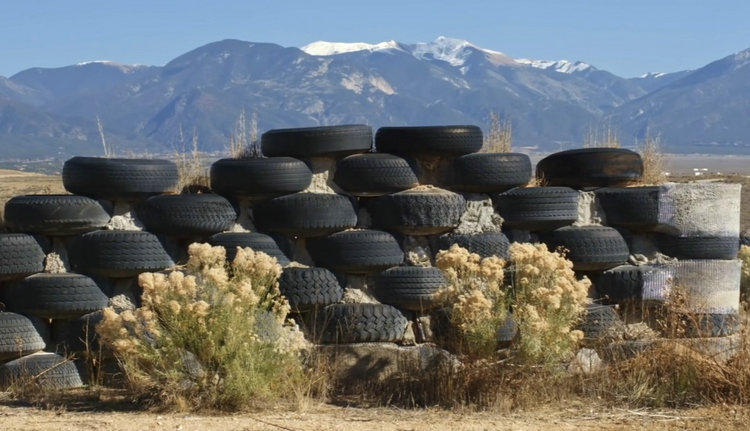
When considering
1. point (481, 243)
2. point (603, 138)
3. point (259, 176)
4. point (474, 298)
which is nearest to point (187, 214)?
point (259, 176)

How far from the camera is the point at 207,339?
7.76m

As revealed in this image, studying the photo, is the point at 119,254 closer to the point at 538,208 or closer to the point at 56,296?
the point at 56,296

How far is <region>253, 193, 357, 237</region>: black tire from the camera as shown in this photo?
9.37 metres

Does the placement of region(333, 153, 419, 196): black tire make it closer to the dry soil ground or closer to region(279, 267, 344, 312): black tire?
region(279, 267, 344, 312): black tire

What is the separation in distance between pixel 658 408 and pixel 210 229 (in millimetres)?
3804

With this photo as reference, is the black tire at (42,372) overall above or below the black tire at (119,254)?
below

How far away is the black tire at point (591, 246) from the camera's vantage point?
9672 millimetres

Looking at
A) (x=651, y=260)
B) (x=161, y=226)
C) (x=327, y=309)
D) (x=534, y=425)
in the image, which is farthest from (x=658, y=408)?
(x=161, y=226)

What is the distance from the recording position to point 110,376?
928 centimetres

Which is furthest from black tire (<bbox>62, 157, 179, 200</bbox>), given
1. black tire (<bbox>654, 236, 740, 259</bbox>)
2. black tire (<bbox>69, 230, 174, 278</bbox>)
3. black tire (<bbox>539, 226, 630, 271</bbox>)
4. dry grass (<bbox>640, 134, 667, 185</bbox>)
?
dry grass (<bbox>640, 134, 667, 185</bbox>)

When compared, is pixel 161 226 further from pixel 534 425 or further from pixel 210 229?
pixel 534 425

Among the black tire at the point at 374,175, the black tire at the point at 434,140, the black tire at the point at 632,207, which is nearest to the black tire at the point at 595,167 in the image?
the black tire at the point at 632,207

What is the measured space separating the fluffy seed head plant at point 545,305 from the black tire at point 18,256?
12.6ft

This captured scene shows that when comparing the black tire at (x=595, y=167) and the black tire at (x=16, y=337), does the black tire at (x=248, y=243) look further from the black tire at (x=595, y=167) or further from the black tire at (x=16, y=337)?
the black tire at (x=595, y=167)
